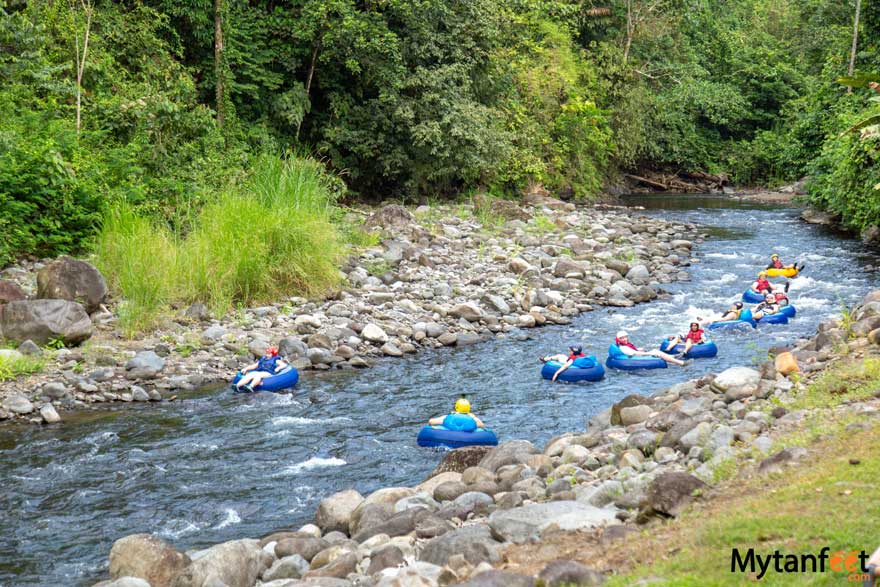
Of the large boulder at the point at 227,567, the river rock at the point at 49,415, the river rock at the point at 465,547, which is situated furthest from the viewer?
the river rock at the point at 49,415

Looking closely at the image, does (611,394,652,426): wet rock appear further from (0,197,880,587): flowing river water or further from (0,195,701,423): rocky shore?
(0,195,701,423): rocky shore

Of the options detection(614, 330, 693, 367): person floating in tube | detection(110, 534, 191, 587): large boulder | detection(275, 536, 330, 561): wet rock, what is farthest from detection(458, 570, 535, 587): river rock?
detection(614, 330, 693, 367): person floating in tube

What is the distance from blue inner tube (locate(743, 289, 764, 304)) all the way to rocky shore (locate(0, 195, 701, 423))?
1.83 metres

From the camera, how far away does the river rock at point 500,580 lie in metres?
4.38

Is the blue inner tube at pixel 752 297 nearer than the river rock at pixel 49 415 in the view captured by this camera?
No

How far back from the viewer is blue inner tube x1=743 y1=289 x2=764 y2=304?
1523 cm

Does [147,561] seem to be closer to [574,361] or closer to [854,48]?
[574,361]

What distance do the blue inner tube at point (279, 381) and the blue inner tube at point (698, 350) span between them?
5195mm

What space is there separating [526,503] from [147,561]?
2582 millimetres

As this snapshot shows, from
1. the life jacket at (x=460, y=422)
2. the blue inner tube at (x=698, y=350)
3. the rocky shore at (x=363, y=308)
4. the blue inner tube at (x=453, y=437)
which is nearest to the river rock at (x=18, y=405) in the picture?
the rocky shore at (x=363, y=308)

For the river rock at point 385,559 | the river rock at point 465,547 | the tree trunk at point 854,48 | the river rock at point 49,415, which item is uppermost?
the tree trunk at point 854,48

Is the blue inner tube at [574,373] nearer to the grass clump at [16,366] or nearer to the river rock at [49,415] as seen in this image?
the river rock at [49,415]

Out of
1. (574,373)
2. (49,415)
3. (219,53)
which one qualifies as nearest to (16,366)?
(49,415)

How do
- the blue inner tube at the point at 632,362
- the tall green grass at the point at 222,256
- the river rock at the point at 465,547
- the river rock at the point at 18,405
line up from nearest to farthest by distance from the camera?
the river rock at the point at 465,547 < the river rock at the point at 18,405 < the blue inner tube at the point at 632,362 < the tall green grass at the point at 222,256
